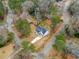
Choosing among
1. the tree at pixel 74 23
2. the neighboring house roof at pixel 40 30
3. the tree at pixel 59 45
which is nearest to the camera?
the tree at pixel 59 45

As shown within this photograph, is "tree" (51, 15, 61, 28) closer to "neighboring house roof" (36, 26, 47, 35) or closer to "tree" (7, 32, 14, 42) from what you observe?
"neighboring house roof" (36, 26, 47, 35)

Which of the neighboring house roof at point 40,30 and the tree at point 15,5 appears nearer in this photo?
the neighboring house roof at point 40,30

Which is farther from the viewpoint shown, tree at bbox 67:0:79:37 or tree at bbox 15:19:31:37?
tree at bbox 15:19:31:37

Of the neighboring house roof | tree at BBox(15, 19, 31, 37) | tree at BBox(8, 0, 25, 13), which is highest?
tree at BBox(8, 0, 25, 13)

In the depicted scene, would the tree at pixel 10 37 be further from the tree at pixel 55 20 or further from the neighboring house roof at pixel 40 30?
the tree at pixel 55 20

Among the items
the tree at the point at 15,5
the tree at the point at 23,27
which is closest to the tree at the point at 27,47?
the tree at the point at 23,27

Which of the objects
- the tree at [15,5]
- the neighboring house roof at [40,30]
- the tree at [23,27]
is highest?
the tree at [15,5]

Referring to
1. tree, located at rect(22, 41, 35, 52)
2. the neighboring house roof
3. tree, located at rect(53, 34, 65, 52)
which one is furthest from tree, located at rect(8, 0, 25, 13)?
tree, located at rect(53, 34, 65, 52)

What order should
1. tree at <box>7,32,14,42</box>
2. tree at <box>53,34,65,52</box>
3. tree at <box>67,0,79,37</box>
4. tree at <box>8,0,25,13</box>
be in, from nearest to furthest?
tree at <box>53,34,65,52</box> → tree at <box>7,32,14,42</box> → tree at <box>67,0,79,37</box> → tree at <box>8,0,25,13</box>
